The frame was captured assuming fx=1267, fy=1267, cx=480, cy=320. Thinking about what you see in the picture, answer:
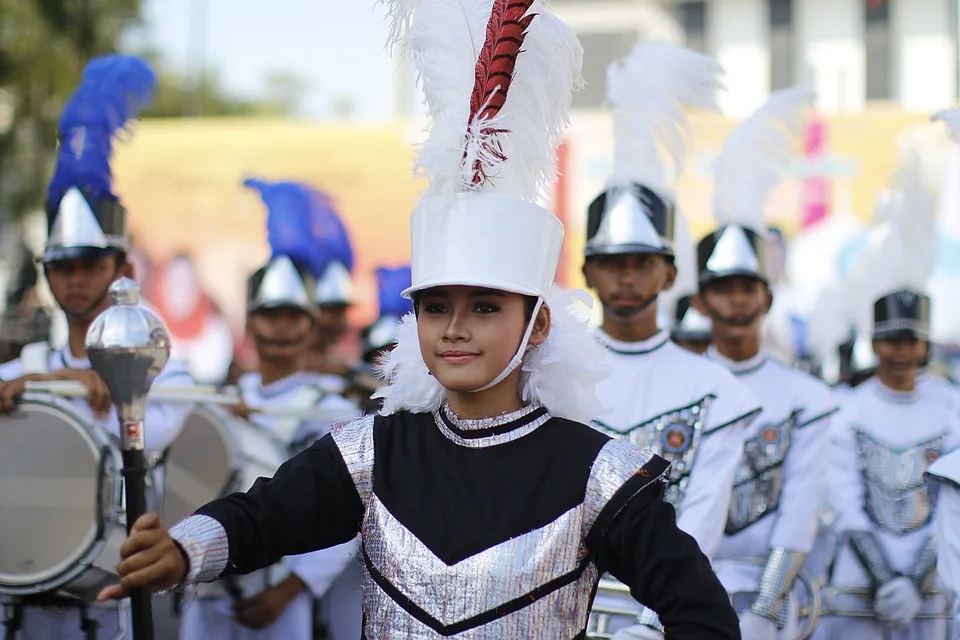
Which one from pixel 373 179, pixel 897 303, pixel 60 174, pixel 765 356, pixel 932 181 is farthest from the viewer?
pixel 373 179

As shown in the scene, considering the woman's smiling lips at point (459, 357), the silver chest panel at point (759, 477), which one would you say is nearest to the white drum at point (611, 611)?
the silver chest panel at point (759, 477)

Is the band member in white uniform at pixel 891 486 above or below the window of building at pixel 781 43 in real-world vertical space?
below

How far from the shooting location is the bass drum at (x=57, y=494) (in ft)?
14.7

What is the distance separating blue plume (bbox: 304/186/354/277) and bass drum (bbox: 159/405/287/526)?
2.87 metres

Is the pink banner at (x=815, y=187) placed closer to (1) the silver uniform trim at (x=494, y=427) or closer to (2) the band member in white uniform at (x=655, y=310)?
(2) the band member in white uniform at (x=655, y=310)

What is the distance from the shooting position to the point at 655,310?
Result: 4.95 m

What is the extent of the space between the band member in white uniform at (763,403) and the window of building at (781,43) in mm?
32397

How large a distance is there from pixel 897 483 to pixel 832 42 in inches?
1385

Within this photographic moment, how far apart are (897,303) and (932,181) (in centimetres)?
125

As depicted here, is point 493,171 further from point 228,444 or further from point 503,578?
point 228,444

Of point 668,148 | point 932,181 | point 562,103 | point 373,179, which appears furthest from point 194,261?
point 562,103

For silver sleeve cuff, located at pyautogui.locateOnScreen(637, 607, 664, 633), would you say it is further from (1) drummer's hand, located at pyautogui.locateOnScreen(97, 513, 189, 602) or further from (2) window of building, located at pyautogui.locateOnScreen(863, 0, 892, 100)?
(2) window of building, located at pyautogui.locateOnScreen(863, 0, 892, 100)

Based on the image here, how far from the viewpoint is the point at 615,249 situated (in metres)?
4.97

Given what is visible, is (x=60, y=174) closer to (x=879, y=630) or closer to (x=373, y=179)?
(x=879, y=630)
